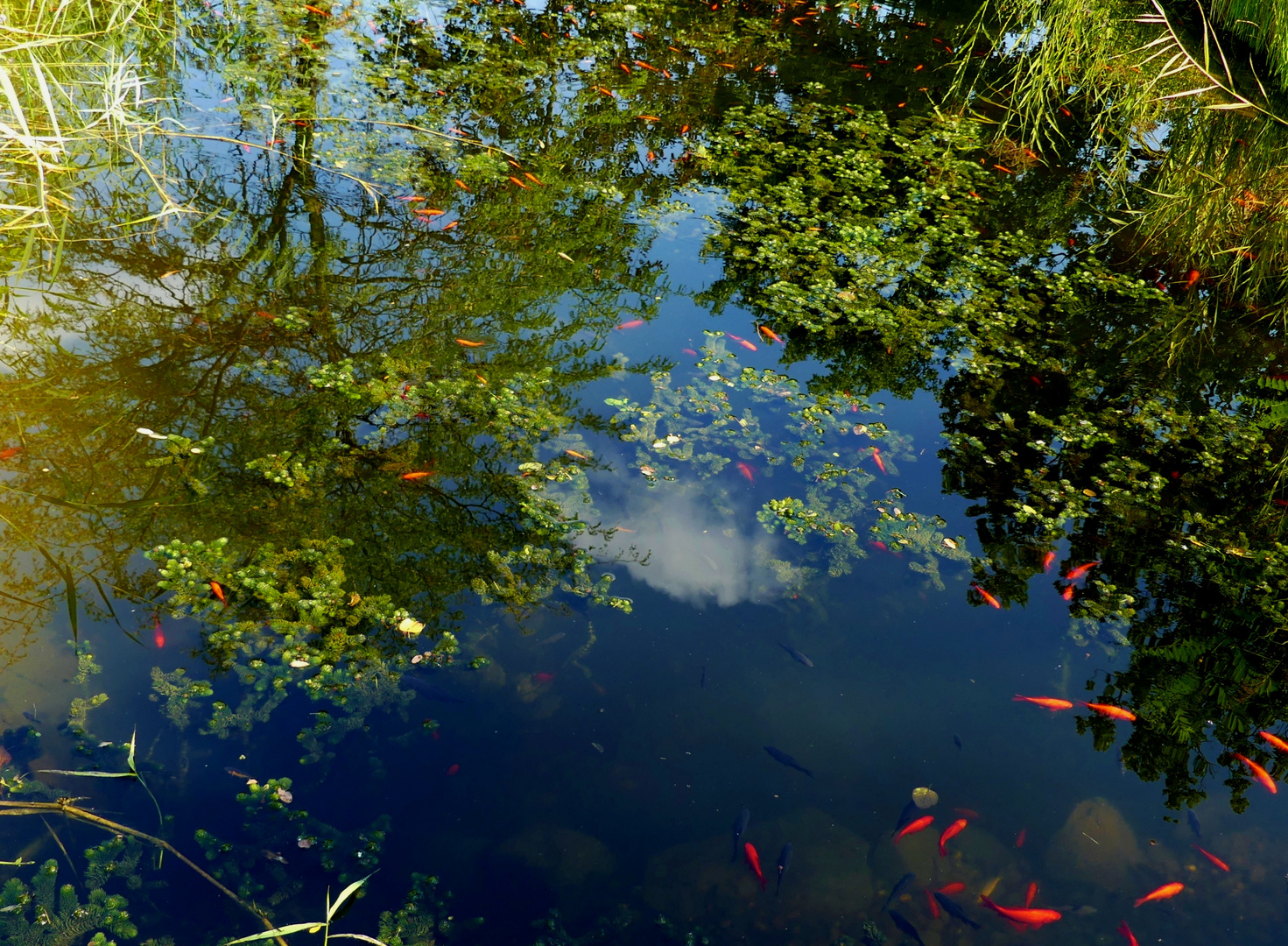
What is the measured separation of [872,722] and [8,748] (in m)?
2.56

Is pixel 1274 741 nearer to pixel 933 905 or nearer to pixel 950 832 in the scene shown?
pixel 950 832

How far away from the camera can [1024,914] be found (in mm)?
2250

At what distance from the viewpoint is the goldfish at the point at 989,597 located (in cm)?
312

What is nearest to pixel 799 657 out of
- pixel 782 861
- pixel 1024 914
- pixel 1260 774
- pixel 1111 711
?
pixel 782 861

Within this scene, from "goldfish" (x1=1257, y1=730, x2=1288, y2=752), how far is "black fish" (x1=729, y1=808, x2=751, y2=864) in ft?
6.03

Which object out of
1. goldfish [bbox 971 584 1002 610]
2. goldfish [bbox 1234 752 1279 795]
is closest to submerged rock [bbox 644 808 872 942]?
goldfish [bbox 971 584 1002 610]

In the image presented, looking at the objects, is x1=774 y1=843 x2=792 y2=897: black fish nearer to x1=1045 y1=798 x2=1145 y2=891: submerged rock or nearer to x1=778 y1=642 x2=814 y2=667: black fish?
x1=778 y1=642 x2=814 y2=667: black fish

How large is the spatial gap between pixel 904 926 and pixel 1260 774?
142 cm

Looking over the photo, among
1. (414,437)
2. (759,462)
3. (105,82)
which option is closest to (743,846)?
(759,462)

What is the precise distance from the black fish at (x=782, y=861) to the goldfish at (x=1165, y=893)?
102cm

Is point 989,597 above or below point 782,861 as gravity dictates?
above

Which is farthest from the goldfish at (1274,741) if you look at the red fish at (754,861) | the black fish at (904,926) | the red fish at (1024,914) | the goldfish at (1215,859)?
the red fish at (754,861)

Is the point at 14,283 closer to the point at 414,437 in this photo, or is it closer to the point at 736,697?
the point at 414,437

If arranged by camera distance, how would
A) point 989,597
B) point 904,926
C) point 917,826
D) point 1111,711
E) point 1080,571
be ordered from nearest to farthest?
1. point 904,926
2. point 917,826
3. point 1111,711
4. point 989,597
5. point 1080,571
